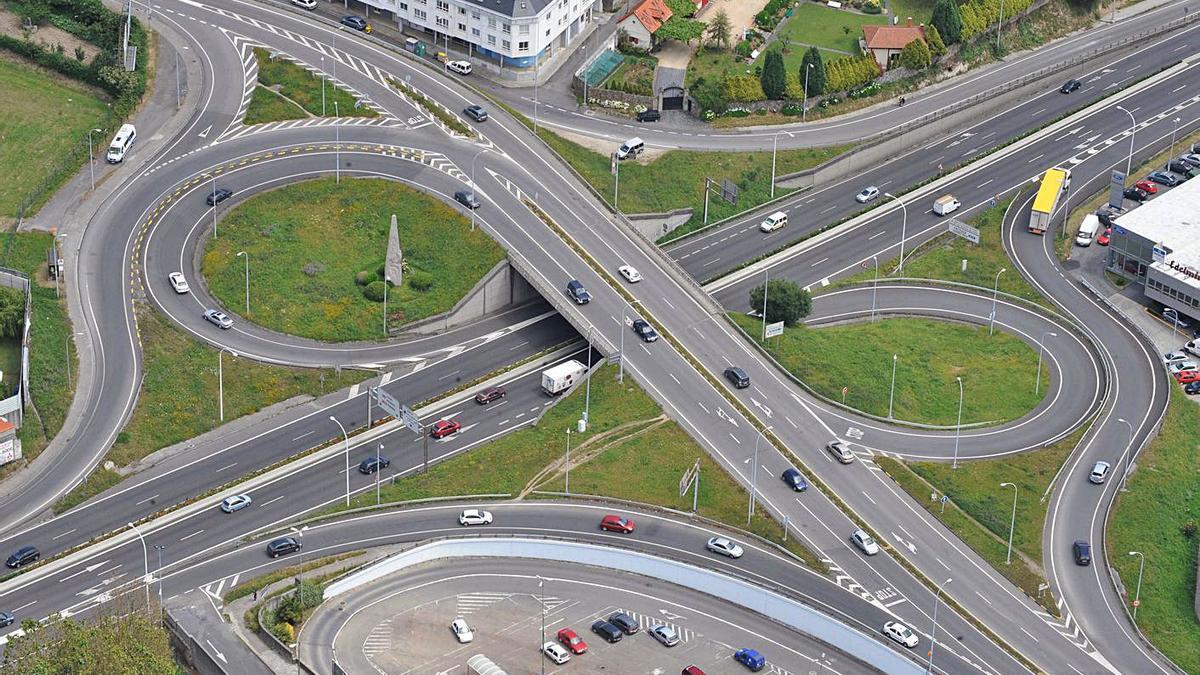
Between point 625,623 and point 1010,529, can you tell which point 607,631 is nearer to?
point 625,623

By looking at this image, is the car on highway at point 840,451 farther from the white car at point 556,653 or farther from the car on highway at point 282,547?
the car on highway at point 282,547

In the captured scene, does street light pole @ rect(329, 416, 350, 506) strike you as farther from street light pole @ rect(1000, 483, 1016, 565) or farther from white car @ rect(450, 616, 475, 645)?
street light pole @ rect(1000, 483, 1016, 565)

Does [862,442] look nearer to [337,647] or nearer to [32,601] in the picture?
[337,647]

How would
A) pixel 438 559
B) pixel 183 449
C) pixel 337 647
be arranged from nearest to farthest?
1. pixel 337 647
2. pixel 438 559
3. pixel 183 449

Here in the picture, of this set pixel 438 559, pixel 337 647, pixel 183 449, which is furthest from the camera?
pixel 183 449

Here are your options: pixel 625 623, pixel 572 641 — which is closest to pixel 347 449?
pixel 572 641

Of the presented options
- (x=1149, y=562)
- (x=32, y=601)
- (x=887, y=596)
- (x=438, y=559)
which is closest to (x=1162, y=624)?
(x=1149, y=562)
